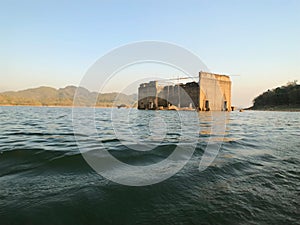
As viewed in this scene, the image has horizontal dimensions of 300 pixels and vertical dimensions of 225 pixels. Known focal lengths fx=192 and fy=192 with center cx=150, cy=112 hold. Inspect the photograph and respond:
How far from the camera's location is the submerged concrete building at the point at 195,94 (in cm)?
5103

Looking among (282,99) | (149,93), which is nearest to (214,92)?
(149,93)

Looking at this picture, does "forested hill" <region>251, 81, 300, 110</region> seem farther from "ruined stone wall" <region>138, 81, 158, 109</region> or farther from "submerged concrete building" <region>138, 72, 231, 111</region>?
"ruined stone wall" <region>138, 81, 158, 109</region>

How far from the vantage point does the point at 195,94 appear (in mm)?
55844

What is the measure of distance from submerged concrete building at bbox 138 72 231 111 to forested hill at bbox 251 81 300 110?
1288 inches

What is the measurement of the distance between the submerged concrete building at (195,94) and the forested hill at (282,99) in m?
32.7

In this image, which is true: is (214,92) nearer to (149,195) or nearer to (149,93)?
(149,93)

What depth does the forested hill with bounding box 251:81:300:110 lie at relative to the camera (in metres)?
74.9

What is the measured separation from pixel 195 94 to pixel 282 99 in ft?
168

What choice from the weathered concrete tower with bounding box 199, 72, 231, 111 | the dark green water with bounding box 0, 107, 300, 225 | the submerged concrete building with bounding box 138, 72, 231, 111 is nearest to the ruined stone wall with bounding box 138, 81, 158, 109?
the submerged concrete building with bounding box 138, 72, 231, 111

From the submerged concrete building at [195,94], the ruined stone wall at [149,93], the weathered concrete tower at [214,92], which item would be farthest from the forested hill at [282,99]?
the ruined stone wall at [149,93]

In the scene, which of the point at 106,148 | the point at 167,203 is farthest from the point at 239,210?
the point at 106,148

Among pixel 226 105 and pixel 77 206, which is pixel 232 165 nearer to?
pixel 77 206

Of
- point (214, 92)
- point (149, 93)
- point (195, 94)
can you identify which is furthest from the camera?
point (149, 93)

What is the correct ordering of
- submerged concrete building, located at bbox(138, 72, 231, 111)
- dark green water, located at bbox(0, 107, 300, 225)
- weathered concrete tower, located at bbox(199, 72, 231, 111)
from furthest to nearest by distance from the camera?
submerged concrete building, located at bbox(138, 72, 231, 111)
weathered concrete tower, located at bbox(199, 72, 231, 111)
dark green water, located at bbox(0, 107, 300, 225)
